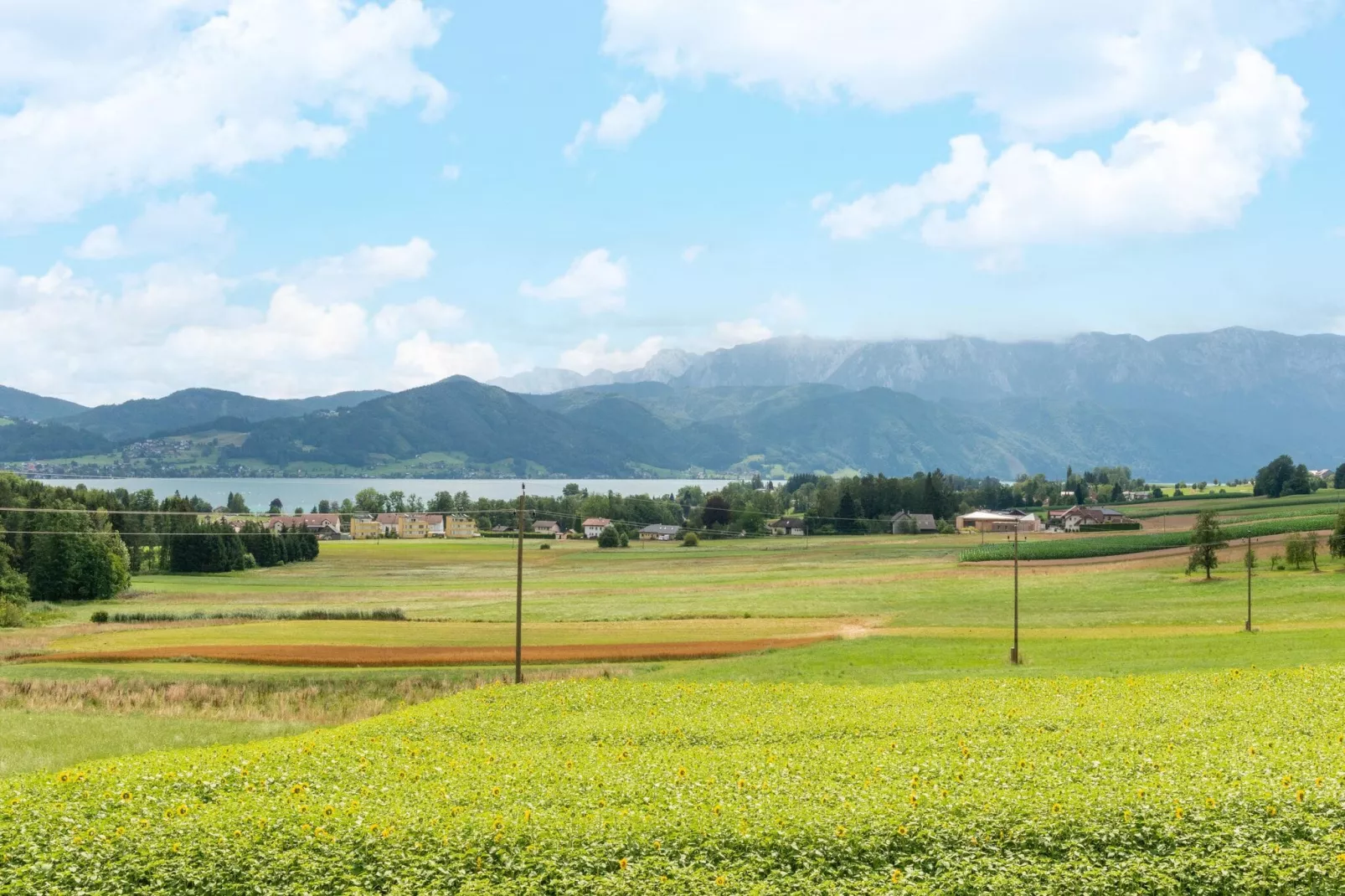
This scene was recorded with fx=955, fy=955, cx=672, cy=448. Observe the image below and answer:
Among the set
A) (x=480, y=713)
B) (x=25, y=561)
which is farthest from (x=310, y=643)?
(x=25, y=561)

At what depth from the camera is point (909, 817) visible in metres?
18.9

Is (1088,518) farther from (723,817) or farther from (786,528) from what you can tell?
(723,817)

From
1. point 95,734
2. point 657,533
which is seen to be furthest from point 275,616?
point 657,533

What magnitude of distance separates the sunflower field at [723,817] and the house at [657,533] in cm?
16566

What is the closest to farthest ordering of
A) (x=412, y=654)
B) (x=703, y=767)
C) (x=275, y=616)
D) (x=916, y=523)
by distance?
1. (x=703, y=767)
2. (x=412, y=654)
3. (x=275, y=616)
4. (x=916, y=523)

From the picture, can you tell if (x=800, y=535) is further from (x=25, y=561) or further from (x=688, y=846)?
(x=688, y=846)

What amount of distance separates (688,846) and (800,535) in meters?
173

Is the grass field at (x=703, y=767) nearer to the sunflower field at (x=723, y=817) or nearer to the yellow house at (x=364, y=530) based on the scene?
the sunflower field at (x=723, y=817)

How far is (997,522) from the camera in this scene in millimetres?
182375

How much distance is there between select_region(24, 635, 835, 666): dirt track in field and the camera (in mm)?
54719

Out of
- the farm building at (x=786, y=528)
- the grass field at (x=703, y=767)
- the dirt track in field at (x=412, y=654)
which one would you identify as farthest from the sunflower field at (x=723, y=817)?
the farm building at (x=786, y=528)

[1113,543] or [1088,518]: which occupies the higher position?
[1088,518]

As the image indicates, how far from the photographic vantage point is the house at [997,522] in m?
177

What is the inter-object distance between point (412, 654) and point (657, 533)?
138 metres
